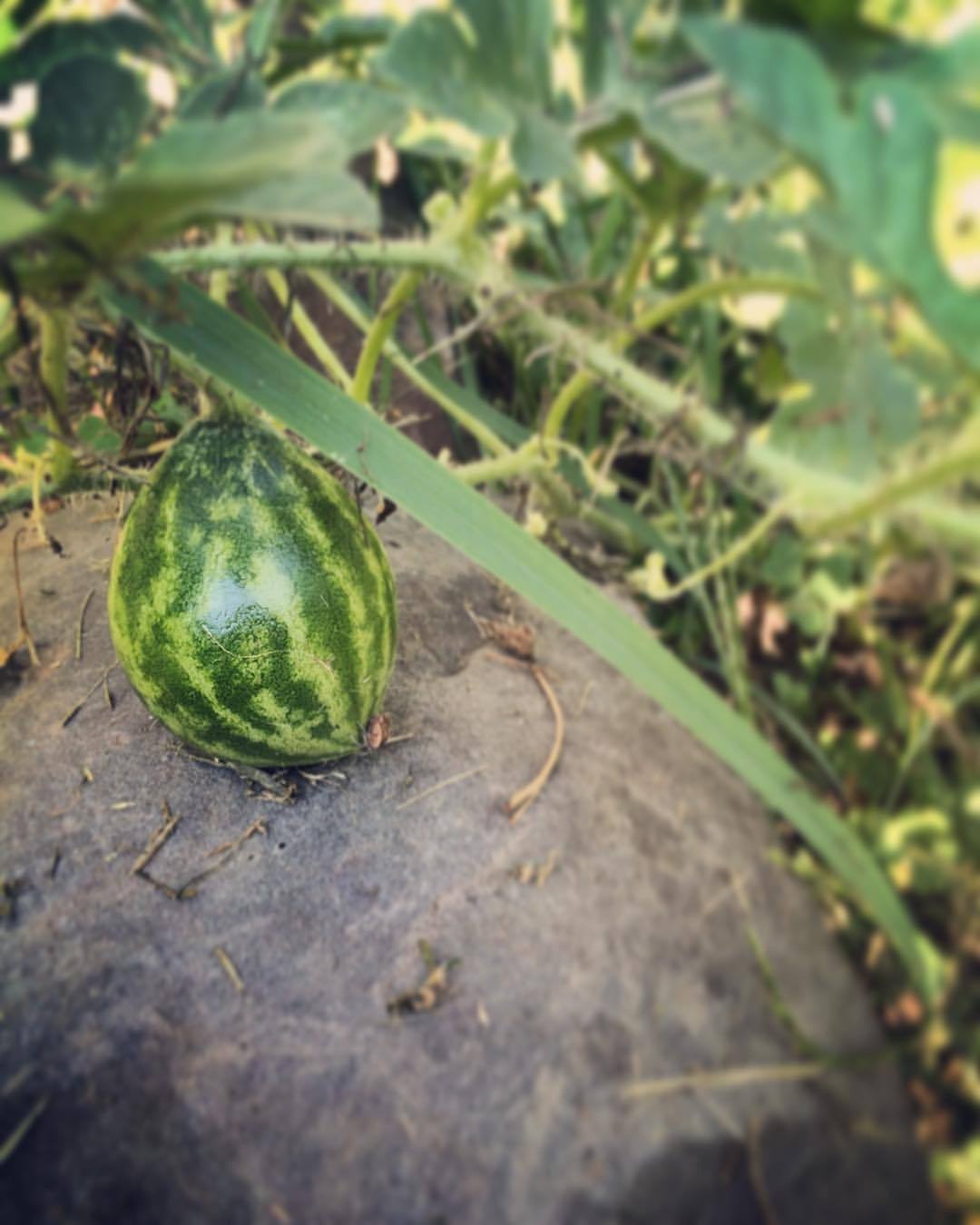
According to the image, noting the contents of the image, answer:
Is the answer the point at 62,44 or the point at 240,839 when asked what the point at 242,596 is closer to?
the point at 240,839

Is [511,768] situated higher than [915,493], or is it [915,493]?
[915,493]

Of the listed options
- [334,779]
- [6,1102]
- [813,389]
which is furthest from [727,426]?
[6,1102]

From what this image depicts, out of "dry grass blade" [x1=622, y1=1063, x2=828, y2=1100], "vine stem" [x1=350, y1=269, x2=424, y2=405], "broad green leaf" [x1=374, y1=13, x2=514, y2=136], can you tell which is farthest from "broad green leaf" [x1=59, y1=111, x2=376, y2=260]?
"dry grass blade" [x1=622, y1=1063, x2=828, y2=1100]

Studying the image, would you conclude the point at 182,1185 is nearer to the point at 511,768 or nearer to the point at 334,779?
the point at 334,779

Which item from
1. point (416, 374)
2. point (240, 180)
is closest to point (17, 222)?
point (240, 180)

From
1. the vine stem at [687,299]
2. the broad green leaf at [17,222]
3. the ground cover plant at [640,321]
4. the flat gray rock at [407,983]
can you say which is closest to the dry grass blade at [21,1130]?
the flat gray rock at [407,983]

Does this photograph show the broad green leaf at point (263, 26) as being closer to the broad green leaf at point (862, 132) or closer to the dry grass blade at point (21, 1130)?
the broad green leaf at point (862, 132)
